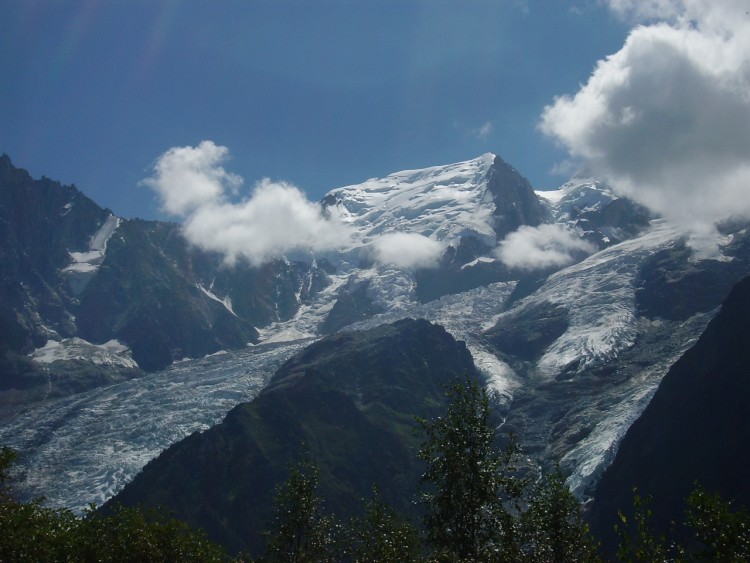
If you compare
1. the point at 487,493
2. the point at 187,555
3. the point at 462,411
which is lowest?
the point at 187,555

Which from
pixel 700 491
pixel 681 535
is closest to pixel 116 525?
pixel 700 491

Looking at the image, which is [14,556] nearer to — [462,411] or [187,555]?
[187,555]

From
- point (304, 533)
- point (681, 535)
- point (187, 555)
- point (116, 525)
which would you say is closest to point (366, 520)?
point (304, 533)

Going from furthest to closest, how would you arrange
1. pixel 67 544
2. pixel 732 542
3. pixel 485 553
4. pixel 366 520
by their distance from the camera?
pixel 366 520 → pixel 67 544 → pixel 485 553 → pixel 732 542

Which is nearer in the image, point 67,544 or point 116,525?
point 67,544

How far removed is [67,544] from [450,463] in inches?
1326

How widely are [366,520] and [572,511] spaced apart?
18.8 metres

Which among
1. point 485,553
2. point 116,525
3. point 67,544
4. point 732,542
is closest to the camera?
point 732,542

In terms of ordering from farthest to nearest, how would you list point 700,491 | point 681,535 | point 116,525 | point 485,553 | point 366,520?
1. point 681,535
2. point 116,525
3. point 366,520
4. point 485,553
5. point 700,491

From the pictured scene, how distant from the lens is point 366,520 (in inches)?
2576

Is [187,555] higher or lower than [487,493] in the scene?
lower

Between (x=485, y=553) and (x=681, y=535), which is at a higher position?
(x=485, y=553)

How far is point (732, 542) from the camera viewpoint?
3984 cm

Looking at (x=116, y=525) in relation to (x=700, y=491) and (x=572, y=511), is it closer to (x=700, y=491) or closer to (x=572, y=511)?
(x=572, y=511)
